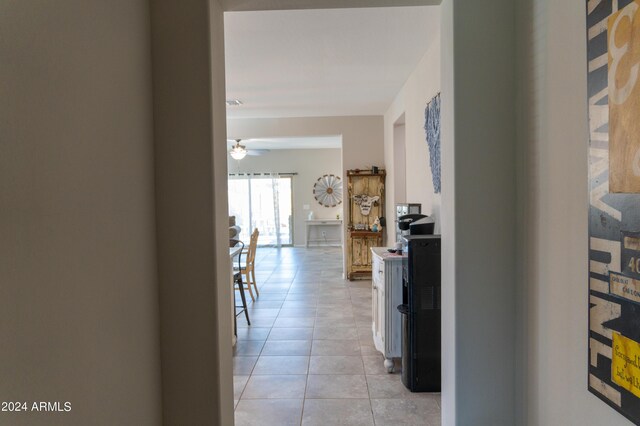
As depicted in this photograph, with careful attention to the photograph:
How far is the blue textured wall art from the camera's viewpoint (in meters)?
3.04

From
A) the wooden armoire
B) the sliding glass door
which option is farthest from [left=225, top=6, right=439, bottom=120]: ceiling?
the sliding glass door

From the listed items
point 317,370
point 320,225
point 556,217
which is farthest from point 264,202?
point 556,217

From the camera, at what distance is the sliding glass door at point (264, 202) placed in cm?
1087

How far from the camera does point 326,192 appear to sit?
1078cm

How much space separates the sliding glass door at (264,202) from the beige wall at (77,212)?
941 cm

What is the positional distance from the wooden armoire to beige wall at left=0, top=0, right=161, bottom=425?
16.5 ft

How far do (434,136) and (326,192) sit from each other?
7.68 meters

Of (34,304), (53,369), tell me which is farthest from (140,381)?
(34,304)

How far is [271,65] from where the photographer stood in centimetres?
376

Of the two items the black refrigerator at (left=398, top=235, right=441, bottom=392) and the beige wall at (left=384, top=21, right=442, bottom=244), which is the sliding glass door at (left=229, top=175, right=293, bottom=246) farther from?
the black refrigerator at (left=398, top=235, right=441, bottom=392)

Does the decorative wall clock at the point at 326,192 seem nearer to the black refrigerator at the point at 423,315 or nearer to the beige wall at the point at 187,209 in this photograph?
the black refrigerator at the point at 423,315

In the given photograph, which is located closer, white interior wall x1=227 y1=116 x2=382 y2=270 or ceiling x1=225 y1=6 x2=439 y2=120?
ceiling x1=225 y1=6 x2=439 y2=120

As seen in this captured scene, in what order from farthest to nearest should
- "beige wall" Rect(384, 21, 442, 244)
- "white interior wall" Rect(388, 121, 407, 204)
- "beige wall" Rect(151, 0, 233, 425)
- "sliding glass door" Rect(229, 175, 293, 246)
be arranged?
"sliding glass door" Rect(229, 175, 293, 246), "white interior wall" Rect(388, 121, 407, 204), "beige wall" Rect(384, 21, 442, 244), "beige wall" Rect(151, 0, 233, 425)

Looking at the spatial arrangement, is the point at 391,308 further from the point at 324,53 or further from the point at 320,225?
the point at 320,225
